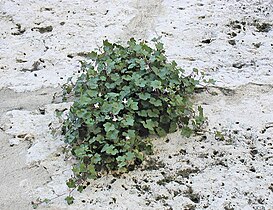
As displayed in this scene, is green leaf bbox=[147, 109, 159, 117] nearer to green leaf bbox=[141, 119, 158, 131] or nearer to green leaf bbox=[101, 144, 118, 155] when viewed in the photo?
green leaf bbox=[141, 119, 158, 131]

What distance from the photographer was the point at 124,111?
79.5 inches

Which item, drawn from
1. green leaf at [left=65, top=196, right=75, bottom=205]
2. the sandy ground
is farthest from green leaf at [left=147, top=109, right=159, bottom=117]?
green leaf at [left=65, top=196, right=75, bottom=205]

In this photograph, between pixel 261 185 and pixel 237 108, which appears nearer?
pixel 261 185

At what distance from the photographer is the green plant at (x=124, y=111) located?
1938mm

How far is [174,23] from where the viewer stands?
112 inches

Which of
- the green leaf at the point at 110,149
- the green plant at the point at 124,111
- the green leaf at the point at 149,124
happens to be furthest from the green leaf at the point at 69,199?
the green leaf at the point at 149,124

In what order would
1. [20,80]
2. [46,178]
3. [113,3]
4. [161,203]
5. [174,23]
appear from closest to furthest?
[161,203], [46,178], [20,80], [174,23], [113,3]

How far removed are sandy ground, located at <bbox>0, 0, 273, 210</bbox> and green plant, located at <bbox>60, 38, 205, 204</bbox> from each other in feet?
0.19

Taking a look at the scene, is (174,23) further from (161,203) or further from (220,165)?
(161,203)

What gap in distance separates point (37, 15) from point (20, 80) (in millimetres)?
571

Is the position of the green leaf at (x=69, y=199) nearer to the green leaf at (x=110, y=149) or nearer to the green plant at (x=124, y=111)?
the green plant at (x=124, y=111)

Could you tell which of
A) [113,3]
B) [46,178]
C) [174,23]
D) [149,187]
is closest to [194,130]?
[149,187]

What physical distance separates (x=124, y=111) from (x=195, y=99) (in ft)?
1.43

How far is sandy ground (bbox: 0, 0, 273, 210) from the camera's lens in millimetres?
1895
